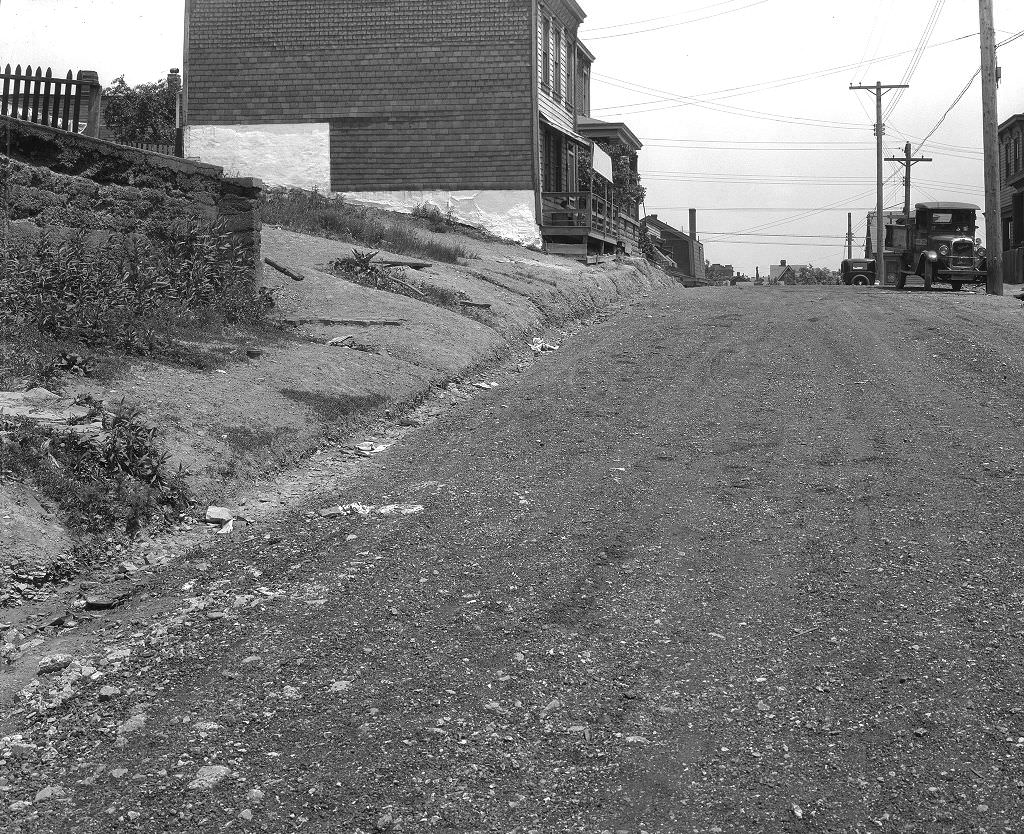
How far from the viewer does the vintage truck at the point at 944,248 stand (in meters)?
29.5

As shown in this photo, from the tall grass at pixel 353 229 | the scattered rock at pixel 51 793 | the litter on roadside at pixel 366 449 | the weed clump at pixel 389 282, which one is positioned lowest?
the scattered rock at pixel 51 793

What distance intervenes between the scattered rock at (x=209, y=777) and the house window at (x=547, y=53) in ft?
93.4

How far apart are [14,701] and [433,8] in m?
26.5

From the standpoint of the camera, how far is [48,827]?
145 inches

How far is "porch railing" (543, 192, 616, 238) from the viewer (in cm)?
2958

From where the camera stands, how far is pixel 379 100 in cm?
2869

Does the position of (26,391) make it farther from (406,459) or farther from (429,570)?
(429,570)

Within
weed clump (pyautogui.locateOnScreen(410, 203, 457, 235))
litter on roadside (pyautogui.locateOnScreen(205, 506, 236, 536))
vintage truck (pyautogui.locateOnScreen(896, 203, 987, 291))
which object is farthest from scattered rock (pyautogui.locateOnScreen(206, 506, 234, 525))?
vintage truck (pyautogui.locateOnScreen(896, 203, 987, 291))

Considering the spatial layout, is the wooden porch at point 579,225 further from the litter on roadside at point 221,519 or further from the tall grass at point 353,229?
the litter on roadside at point 221,519

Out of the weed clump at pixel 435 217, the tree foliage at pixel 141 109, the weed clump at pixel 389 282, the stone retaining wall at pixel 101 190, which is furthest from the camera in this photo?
the tree foliage at pixel 141 109

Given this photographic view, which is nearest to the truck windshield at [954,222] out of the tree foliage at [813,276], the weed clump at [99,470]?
the weed clump at [99,470]

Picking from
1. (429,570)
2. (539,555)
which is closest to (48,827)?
(429,570)

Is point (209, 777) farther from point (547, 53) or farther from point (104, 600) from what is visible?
point (547, 53)

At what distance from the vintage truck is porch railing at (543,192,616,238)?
882 centimetres
